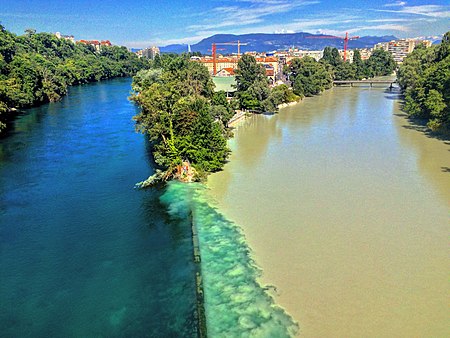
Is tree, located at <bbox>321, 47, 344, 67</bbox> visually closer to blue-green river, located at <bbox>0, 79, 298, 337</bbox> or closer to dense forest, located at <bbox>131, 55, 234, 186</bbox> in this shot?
dense forest, located at <bbox>131, 55, 234, 186</bbox>

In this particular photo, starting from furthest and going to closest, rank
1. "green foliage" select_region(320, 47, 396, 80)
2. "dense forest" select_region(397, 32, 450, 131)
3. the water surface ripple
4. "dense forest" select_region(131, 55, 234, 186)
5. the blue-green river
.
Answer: "green foliage" select_region(320, 47, 396, 80)
"dense forest" select_region(397, 32, 450, 131)
"dense forest" select_region(131, 55, 234, 186)
the water surface ripple
the blue-green river

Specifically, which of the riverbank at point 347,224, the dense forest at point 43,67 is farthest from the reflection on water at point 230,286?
the dense forest at point 43,67

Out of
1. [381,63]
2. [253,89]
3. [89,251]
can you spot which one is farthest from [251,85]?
[381,63]

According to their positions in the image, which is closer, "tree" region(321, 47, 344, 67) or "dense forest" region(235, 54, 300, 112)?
"dense forest" region(235, 54, 300, 112)

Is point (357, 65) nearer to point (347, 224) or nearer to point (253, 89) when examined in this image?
point (253, 89)

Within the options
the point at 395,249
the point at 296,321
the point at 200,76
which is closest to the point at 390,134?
the point at 200,76

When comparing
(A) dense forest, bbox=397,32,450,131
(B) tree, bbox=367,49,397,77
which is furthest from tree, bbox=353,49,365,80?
(A) dense forest, bbox=397,32,450,131
